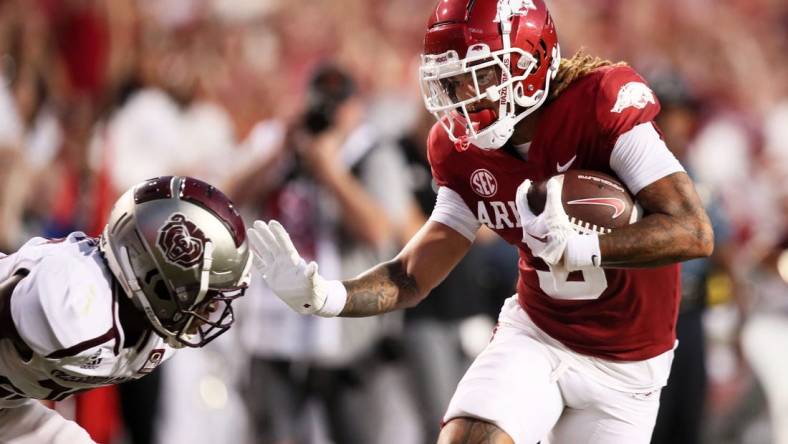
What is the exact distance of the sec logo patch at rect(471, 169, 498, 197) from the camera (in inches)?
153

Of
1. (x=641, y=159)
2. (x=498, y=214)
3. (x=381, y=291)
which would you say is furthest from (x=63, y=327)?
(x=641, y=159)

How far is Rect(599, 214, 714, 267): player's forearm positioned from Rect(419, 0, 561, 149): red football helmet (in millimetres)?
574

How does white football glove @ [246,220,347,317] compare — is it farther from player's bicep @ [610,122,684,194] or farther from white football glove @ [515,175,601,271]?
player's bicep @ [610,122,684,194]

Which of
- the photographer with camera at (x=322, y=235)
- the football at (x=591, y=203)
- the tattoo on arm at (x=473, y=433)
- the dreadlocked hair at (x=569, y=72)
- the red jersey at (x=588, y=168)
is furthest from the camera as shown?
the photographer with camera at (x=322, y=235)

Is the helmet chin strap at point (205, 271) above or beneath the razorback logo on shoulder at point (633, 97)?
beneath

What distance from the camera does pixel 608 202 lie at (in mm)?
3459

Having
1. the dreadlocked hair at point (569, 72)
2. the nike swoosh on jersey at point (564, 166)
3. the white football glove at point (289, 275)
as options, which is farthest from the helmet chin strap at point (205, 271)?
the dreadlocked hair at point (569, 72)

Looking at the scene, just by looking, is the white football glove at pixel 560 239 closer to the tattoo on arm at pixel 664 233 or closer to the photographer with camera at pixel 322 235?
the tattoo on arm at pixel 664 233

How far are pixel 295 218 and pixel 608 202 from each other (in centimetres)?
294

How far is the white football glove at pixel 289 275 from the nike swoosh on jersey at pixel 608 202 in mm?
814

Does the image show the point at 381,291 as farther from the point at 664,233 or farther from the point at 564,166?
the point at 664,233

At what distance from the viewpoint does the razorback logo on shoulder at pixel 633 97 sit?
3.63 meters

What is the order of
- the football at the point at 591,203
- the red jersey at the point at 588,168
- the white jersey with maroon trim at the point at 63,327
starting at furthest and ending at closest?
1. the red jersey at the point at 588,168
2. the football at the point at 591,203
3. the white jersey with maroon trim at the point at 63,327

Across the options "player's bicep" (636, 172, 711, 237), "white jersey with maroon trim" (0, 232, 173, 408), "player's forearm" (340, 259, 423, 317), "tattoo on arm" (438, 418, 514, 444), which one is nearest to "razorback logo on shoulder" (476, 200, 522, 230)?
"player's forearm" (340, 259, 423, 317)
